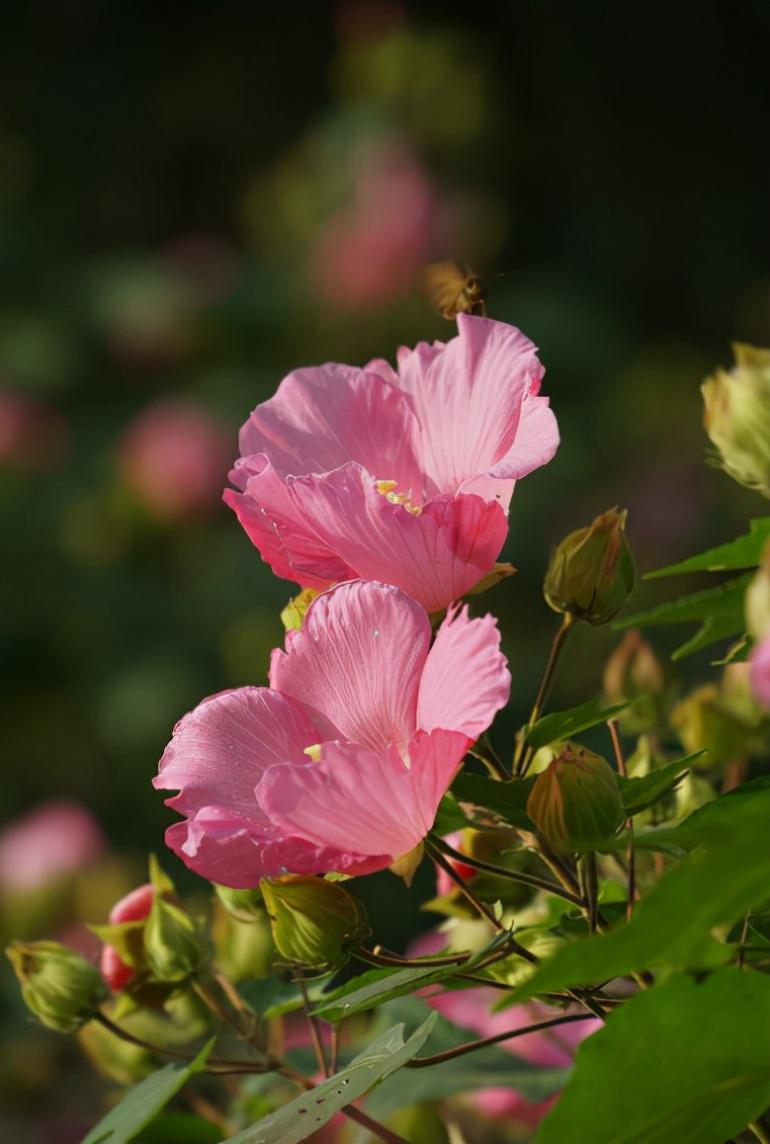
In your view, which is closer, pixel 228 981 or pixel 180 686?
pixel 228 981

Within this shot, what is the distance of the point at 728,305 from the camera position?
10.3ft

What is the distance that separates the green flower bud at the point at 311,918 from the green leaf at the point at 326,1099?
0.11 feet

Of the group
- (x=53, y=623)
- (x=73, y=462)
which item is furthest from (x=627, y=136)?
(x=53, y=623)

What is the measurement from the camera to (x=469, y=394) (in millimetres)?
443

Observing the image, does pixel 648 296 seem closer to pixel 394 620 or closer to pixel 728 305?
pixel 728 305

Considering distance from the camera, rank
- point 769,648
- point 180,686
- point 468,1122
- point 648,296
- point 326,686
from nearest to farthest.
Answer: point 769,648, point 326,686, point 468,1122, point 180,686, point 648,296

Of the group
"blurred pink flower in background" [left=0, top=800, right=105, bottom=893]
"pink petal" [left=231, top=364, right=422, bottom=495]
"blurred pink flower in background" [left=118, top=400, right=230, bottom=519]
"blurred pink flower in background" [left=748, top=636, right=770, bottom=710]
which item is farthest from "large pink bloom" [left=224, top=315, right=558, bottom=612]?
"blurred pink flower in background" [left=118, top=400, right=230, bottom=519]

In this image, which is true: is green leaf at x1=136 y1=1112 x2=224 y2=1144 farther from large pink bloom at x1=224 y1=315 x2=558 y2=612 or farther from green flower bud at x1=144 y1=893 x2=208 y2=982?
large pink bloom at x1=224 y1=315 x2=558 y2=612

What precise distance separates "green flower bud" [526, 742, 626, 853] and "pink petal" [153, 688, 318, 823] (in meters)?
0.07

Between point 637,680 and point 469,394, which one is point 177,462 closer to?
point 637,680

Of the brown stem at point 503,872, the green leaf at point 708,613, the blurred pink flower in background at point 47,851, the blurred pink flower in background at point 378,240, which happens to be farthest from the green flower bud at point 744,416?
the blurred pink flower in background at point 378,240

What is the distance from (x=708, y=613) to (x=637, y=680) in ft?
0.61

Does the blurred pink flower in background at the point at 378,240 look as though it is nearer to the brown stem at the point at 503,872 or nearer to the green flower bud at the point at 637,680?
the green flower bud at the point at 637,680

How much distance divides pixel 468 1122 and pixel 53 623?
71.7 inches
